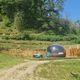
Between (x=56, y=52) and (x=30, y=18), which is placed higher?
(x=30, y=18)

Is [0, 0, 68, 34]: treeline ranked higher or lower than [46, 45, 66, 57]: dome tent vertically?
higher

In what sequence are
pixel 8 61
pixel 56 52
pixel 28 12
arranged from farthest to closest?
1. pixel 28 12
2. pixel 56 52
3. pixel 8 61

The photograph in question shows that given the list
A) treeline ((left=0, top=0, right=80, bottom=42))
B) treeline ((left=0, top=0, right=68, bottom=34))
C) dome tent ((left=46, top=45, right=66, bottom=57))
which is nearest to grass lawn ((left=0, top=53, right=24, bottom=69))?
dome tent ((left=46, top=45, right=66, bottom=57))

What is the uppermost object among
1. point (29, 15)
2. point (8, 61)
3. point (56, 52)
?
point (29, 15)

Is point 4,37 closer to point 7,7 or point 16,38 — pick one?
point 16,38

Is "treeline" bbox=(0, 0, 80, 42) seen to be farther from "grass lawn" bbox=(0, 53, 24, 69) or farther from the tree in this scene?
"grass lawn" bbox=(0, 53, 24, 69)

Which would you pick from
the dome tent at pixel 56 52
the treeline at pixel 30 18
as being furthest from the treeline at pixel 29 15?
the dome tent at pixel 56 52

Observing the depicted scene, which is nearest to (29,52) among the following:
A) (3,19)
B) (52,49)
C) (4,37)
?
(52,49)

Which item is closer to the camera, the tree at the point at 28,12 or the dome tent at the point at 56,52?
the dome tent at the point at 56,52

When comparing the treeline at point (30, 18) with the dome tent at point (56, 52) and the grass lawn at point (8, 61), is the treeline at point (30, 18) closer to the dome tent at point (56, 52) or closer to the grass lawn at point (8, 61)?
the dome tent at point (56, 52)

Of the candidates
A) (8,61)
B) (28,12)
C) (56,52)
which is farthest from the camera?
(28,12)

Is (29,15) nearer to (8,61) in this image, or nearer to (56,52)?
(56,52)

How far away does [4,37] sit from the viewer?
5769 centimetres

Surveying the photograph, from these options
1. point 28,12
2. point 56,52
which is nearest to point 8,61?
point 56,52
